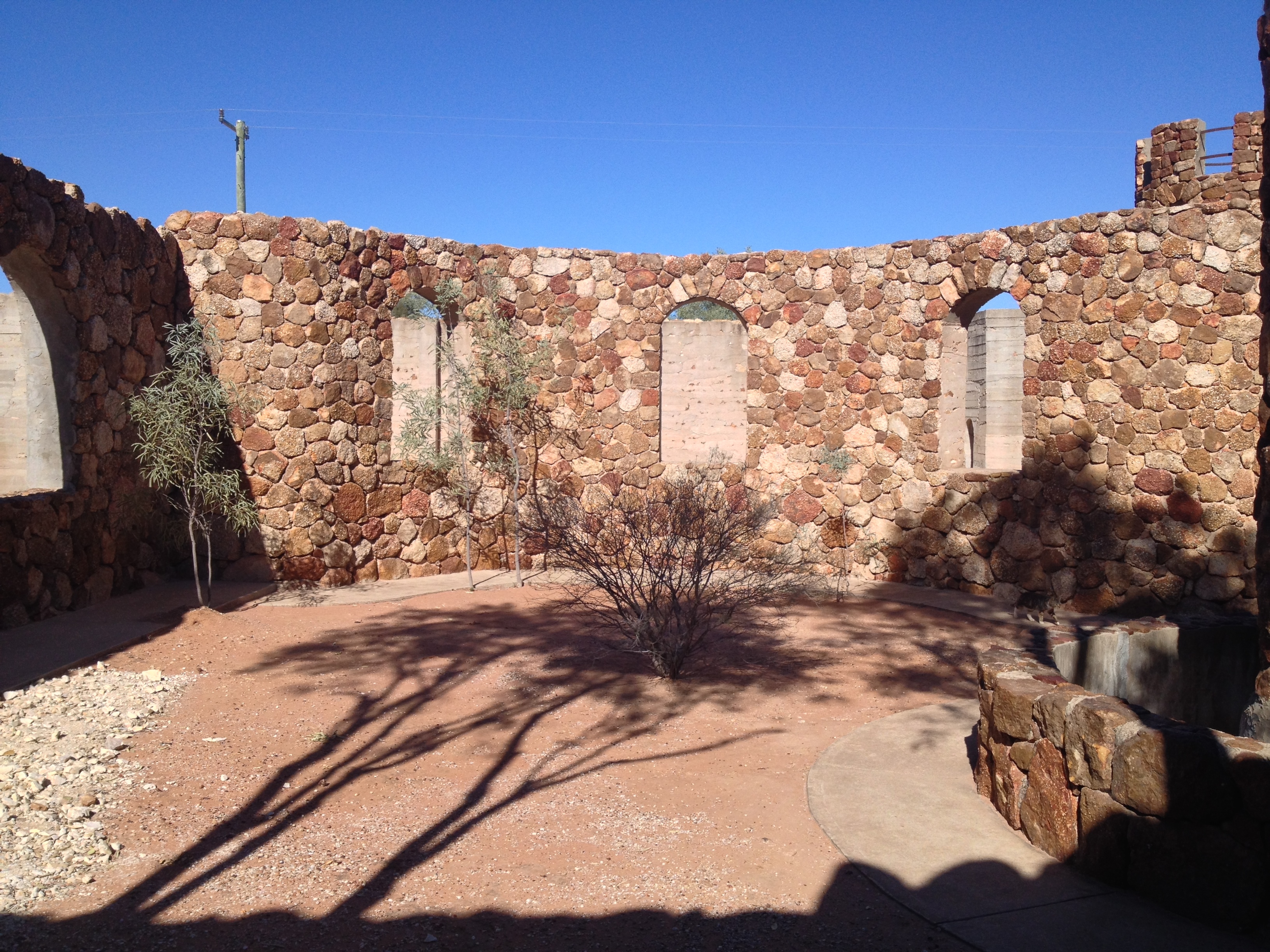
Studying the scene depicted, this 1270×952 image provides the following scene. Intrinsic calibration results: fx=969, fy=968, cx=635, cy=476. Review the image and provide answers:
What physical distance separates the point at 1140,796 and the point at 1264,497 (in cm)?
132

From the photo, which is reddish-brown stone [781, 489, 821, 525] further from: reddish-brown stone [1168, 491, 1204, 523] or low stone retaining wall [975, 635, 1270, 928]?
low stone retaining wall [975, 635, 1270, 928]

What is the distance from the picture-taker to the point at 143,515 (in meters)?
8.53

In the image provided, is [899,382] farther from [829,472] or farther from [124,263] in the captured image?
[124,263]

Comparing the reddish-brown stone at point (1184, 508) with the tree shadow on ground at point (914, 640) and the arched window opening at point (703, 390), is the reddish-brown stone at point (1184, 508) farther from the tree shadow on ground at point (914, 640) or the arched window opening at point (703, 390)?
the arched window opening at point (703, 390)

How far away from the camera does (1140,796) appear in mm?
3363

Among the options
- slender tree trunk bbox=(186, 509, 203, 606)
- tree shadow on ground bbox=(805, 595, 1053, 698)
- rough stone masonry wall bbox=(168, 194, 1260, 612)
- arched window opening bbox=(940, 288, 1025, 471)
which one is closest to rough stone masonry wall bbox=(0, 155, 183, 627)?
slender tree trunk bbox=(186, 509, 203, 606)

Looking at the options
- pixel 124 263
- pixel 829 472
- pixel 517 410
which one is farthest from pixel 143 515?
pixel 829 472

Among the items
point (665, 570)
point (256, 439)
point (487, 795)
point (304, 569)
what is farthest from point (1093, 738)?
point (256, 439)

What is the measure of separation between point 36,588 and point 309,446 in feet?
9.68

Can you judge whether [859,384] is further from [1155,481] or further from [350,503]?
[350,503]

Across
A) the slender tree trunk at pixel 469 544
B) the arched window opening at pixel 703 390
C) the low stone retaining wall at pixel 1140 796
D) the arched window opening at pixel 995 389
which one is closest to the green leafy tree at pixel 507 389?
the slender tree trunk at pixel 469 544

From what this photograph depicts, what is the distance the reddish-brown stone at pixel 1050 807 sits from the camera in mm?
3666

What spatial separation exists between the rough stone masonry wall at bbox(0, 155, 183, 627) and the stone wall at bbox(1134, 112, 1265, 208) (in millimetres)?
10067

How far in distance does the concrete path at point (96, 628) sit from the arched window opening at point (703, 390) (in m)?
5.13
